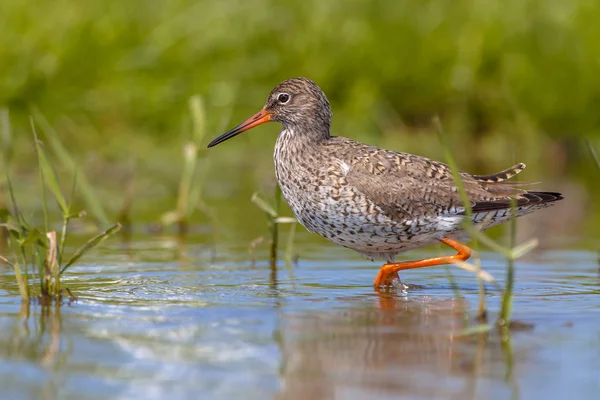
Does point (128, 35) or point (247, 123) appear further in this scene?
point (128, 35)

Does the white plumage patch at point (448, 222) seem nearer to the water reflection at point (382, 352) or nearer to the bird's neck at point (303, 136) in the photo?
the bird's neck at point (303, 136)

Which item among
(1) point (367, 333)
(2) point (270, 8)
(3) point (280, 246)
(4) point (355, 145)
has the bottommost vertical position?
(1) point (367, 333)

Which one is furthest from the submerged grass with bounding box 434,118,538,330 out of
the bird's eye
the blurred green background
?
the blurred green background

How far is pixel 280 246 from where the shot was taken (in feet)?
31.7

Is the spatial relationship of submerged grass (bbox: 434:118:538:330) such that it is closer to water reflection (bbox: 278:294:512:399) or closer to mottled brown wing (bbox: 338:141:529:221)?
water reflection (bbox: 278:294:512:399)

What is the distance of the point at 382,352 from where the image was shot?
5.11 meters

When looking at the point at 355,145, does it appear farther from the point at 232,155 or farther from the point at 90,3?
the point at 90,3

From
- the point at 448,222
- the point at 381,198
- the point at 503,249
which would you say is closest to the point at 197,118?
the point at 381,198

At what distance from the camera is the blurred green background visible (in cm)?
1466

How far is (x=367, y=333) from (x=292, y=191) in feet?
8.16

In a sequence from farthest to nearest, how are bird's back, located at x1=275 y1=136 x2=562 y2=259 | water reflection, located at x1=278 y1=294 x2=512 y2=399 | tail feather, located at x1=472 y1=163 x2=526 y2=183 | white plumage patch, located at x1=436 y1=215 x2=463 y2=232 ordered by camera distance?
1. tail feather, located at x1=472 y1=163 x2=526 y2=183
2. white plumage patch, located at x1=436 y1=215 x2=463 y2=232
3. bird's back, located at x1=275 y1=136 x2=562 y2=259
4. water reflection, located at x1=278 y1=294 x2=512 y2=399

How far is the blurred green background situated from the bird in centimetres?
553

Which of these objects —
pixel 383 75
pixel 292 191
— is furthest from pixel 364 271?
pixel 383 75

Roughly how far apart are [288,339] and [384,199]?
2.38 m
